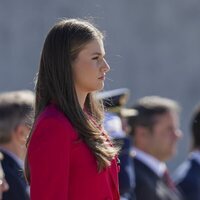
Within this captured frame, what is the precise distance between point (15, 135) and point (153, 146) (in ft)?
4.76

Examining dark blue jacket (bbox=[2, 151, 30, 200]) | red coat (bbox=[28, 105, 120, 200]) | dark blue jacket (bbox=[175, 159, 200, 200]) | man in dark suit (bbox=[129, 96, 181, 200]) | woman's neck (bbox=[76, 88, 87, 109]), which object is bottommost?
dark blue jacket (bbox=[175, 159, 200, 200])

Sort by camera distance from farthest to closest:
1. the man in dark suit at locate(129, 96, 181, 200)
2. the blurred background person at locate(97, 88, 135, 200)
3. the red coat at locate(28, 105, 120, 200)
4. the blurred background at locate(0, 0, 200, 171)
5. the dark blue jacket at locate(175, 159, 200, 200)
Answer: the blurred background at locate(0, 0, 200, 171), the dark blue jacket at locate(175, 159, 200, 200), the man in dark suit at locate(129, 96, 181, 200), the blurred background person at locate(97, 88, 135, 200), the red coat at locate(28, 105, 120, 200)

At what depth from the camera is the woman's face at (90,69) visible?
3.35 meters

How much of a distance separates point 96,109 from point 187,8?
5440 millimetres

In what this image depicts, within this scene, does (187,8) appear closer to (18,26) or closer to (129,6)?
(129,6)

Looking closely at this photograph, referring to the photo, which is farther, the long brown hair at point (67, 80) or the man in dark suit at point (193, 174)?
the man in dark suit at point (193, 174)

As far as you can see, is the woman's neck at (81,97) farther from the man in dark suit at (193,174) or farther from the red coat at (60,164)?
the man in dark suit at (193,174)

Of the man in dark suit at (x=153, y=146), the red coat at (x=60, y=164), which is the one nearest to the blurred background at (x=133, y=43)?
the man in dark suit at (x=153, y=146)

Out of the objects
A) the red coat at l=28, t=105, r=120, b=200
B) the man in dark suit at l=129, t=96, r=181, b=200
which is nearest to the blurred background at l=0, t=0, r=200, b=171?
the man in dark suit at l=129, t=96, r=181, b=200

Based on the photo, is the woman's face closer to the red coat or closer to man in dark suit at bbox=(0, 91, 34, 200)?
the red coat

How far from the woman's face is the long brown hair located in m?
0.02

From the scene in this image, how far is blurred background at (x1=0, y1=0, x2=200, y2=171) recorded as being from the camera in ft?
26.5

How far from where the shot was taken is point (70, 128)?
10.7 feet

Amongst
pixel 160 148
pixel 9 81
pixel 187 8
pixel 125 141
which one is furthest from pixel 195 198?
pixel 187 8
